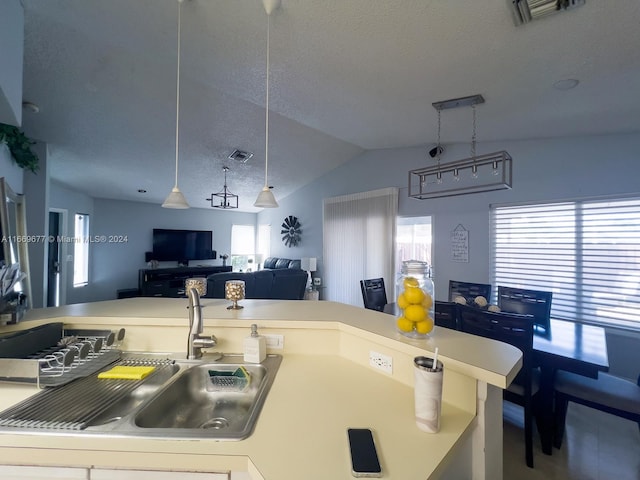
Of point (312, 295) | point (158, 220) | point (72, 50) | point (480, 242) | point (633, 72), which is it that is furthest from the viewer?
point (158, 220)

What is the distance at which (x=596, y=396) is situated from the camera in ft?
5.70

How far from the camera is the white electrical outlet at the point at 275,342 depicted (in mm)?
1383

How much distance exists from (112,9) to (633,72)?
140 inches

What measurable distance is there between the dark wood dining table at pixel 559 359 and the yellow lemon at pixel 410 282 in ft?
4.65

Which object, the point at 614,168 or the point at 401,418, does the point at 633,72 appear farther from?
the point at 401,418

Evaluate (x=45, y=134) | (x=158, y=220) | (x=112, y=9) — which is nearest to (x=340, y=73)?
(x=112, y=9)

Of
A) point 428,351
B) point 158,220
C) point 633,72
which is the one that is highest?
point 633,72

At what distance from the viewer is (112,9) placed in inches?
75.2

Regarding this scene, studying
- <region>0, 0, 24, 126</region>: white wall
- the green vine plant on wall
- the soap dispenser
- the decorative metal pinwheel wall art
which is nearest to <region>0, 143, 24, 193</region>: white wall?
the green vine plant on wall

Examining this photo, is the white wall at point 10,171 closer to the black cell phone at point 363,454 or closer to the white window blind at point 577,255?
the black cell phone at point 363,454

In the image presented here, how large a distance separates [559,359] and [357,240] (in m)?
3.56

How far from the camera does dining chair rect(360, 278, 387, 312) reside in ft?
10.5

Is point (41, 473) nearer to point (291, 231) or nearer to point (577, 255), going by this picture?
point (577, 255)

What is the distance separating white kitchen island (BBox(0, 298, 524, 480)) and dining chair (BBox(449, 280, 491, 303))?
2152mm
